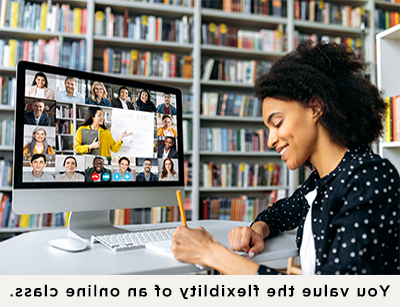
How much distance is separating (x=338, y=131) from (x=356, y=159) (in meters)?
0.09

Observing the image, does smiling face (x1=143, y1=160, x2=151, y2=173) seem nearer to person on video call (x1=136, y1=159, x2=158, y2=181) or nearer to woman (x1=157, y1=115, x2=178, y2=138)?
person on video call (x1=136, y1=159, x2=158, y2=181)

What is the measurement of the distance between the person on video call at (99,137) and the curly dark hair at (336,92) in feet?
1.73

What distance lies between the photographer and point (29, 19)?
250 centimetres

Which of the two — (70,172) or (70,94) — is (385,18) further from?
(70,172)

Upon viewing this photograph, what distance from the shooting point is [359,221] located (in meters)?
0.65

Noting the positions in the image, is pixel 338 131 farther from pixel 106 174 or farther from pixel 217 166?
pixel 217 166

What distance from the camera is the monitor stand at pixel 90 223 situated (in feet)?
3.32

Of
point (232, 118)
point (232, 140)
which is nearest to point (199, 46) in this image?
point (232, 118)

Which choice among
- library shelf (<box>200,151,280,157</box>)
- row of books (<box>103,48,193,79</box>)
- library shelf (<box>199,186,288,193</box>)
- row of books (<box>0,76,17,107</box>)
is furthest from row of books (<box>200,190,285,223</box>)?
row of books (<box>0,76,17,107</box>)

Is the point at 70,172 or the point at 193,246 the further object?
the point at 70,172

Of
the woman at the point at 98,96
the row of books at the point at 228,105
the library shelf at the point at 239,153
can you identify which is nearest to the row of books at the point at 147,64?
the row of books at the point at 228,105

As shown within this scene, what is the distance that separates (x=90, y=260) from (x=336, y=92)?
779 mm

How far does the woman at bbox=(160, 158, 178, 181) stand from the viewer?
1.15 metres

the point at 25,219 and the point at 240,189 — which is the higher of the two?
the point at 240,189
